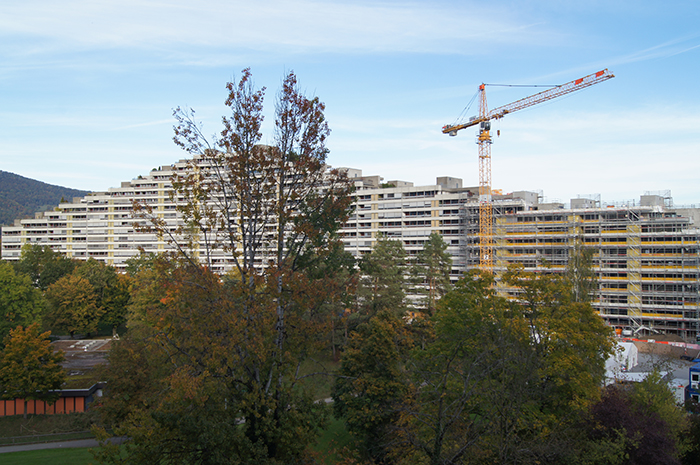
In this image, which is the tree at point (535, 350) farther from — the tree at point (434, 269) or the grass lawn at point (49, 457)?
the tree at point (434, 269)

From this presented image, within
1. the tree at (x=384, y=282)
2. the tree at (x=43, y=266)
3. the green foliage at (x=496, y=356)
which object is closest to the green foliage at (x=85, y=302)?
the tree at (x=43, y=266)

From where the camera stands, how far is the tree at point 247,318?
12.5 m

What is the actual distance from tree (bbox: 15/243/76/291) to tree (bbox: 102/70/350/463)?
3106 inches

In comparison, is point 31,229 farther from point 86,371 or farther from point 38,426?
point 38,426

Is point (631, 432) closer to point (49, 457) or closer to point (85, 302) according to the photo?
point (49, 457)

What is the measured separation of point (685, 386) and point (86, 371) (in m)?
53.3

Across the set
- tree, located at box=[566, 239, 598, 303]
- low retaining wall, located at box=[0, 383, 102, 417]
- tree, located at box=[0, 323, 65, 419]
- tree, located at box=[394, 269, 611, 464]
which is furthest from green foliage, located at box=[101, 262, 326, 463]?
tree, located at box=[566, 239, 598, 303]

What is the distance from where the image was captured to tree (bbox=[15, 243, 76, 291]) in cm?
8169

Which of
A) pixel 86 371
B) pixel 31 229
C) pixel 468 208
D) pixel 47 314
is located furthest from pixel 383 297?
pixel 31 229

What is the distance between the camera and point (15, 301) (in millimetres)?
52938

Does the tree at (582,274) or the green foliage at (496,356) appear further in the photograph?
the tree at (582,274)

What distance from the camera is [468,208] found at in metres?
85.0

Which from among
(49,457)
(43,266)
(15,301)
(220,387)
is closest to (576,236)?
(49,457)

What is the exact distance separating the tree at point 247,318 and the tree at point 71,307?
60155mm
